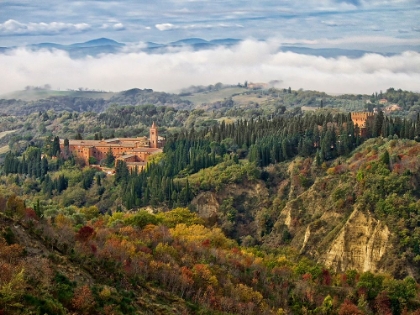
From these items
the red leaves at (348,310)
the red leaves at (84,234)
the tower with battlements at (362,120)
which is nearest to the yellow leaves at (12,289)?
the red leaves at (84,234)

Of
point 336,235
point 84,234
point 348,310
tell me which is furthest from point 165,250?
point 336,235

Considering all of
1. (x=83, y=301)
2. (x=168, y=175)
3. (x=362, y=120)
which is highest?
(x=362, y=120)

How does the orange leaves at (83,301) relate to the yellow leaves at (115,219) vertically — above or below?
above

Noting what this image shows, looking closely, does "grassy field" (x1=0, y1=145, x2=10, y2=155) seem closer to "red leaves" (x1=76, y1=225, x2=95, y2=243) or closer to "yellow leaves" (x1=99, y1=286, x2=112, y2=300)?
"red leaves" (x1=76, y1=225, x2=95, y2=243)

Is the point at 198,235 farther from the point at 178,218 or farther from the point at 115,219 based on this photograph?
the point at 178,218

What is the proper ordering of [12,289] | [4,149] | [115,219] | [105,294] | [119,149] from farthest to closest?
[4,149] < [119,149] < [115,219] < [105,294] < [12,289]

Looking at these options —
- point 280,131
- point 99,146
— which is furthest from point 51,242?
point 99,146

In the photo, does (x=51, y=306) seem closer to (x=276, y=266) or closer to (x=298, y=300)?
(x=298, y=300)

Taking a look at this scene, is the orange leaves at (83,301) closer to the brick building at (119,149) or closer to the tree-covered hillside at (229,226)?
the tree-covered hillside at (229,226)

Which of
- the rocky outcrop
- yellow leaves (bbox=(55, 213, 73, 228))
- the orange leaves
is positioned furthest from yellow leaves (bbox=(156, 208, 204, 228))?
the orange leaves
